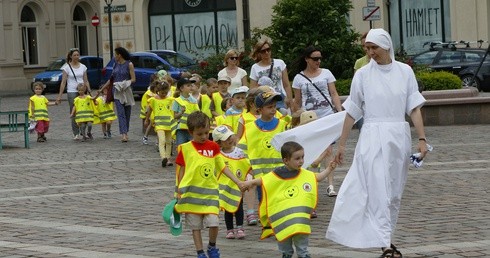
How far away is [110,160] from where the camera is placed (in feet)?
67.2

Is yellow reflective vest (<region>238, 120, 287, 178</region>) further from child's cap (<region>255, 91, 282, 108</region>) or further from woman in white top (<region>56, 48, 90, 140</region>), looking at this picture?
woman in white top (<region>56, 48, 90, 140</region>)

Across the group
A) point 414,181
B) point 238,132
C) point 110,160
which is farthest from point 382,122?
point 110,160

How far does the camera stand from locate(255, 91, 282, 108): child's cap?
1221 cm

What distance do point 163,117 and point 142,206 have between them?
5667mm

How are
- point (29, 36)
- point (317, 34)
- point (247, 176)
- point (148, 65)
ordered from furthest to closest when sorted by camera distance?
point (29, 36)
point (148, 65)
point (317, 34)
point (247, 176)

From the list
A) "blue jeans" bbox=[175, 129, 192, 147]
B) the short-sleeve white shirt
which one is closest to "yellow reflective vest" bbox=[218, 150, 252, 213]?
the short-sleeve white shirt

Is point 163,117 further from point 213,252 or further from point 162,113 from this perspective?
point 213,252

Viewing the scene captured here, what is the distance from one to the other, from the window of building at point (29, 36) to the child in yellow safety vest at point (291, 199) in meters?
46.7

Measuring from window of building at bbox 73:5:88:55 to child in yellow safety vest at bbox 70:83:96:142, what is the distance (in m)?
33.4

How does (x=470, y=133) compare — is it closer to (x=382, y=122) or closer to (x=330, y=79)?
(x=330, y=79)

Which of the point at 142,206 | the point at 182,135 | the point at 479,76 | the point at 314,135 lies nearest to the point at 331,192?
the point at 142,206

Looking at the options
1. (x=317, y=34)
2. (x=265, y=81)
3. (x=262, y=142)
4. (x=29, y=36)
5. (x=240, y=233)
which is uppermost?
(x=29, y=36)

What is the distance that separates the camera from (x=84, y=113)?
25078 mm

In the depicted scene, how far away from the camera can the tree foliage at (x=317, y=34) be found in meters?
26.2
